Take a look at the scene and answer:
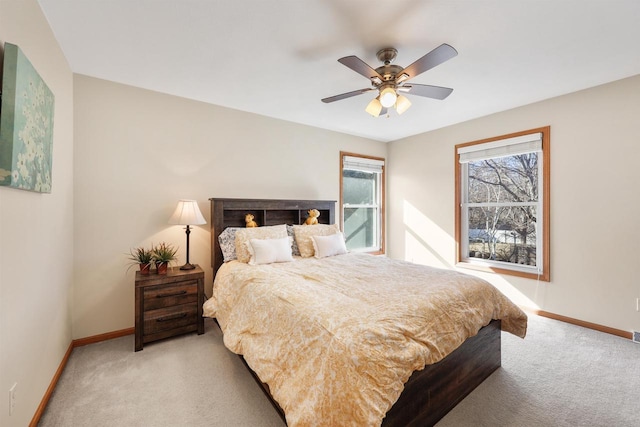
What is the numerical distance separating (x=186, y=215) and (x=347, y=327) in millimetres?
2148

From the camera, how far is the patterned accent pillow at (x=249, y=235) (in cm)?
290

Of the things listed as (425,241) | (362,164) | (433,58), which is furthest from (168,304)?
(425,241)

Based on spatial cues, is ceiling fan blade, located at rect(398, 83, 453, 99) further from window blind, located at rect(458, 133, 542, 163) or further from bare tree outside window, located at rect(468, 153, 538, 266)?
bare tree outside window, located at rect(468, 153, 538, 266)

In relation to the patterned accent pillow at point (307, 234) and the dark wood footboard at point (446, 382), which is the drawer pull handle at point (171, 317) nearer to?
the dark wood footboard at point (446, 382)

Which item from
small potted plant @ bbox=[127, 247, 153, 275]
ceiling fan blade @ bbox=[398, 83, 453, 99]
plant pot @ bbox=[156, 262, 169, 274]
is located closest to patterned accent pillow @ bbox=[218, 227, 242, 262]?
plant pot @ bbox=[156, 262, 169, 274]

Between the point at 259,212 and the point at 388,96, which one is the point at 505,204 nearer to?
the point at 388,96

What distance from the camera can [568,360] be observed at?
2.38 m

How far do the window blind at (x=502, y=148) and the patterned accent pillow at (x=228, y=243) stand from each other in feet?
11.4

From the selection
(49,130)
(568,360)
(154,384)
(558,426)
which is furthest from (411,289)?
(49,130)

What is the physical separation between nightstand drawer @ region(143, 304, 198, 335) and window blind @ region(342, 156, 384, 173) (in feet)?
10.3

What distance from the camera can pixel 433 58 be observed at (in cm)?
178

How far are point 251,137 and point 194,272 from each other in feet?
6.20

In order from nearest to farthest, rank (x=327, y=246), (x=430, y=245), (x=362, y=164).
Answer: (x=327, y=246) → (x=430, y=245) → (x=362, y=164)

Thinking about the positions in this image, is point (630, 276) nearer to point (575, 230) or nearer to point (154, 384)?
point (575, 230)
